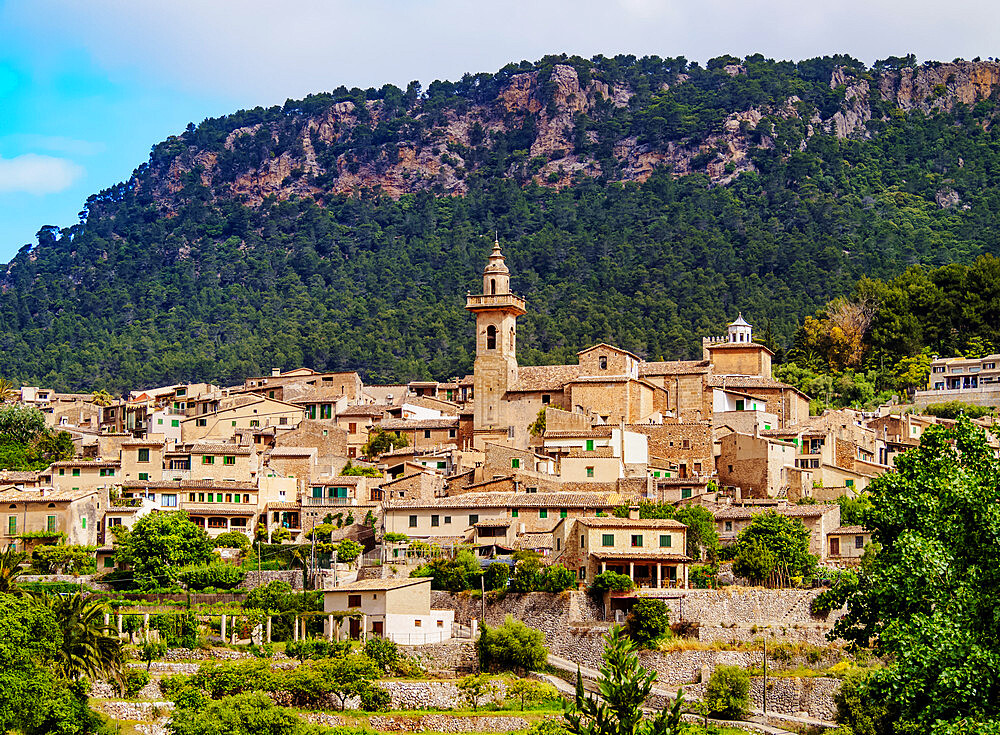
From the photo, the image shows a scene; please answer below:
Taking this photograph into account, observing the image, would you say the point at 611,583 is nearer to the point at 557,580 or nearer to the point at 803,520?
the point at 557,580

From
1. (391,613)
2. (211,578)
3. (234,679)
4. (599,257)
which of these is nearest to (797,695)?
A: (391,613)

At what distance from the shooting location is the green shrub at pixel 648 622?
51.5m

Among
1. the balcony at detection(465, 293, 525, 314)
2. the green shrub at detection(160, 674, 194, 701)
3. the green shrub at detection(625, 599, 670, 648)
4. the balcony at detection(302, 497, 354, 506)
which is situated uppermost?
the balcony at detection(465, 293, 525, 314)

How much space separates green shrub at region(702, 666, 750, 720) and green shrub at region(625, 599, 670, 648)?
3.41 m

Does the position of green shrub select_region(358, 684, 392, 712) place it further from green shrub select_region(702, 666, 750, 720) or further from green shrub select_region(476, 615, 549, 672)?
green shrub select_region(702, 666, 750, 720)

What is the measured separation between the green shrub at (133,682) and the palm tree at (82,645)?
269 millimetres

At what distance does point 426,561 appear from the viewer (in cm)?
5881

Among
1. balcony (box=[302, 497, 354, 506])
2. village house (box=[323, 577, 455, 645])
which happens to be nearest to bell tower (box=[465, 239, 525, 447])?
balcony (box=[302, 497, 354, 506])

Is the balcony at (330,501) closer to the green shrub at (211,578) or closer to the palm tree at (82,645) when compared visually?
the green shrub at (211,578)

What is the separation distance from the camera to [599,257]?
163 m

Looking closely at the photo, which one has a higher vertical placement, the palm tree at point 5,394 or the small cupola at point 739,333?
the small cupola at point 739,333

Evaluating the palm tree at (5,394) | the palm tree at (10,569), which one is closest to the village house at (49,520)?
the palm tree at (10,569)

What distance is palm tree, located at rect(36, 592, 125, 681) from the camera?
Answer: 4688 centimetres

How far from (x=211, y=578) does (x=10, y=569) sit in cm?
753
